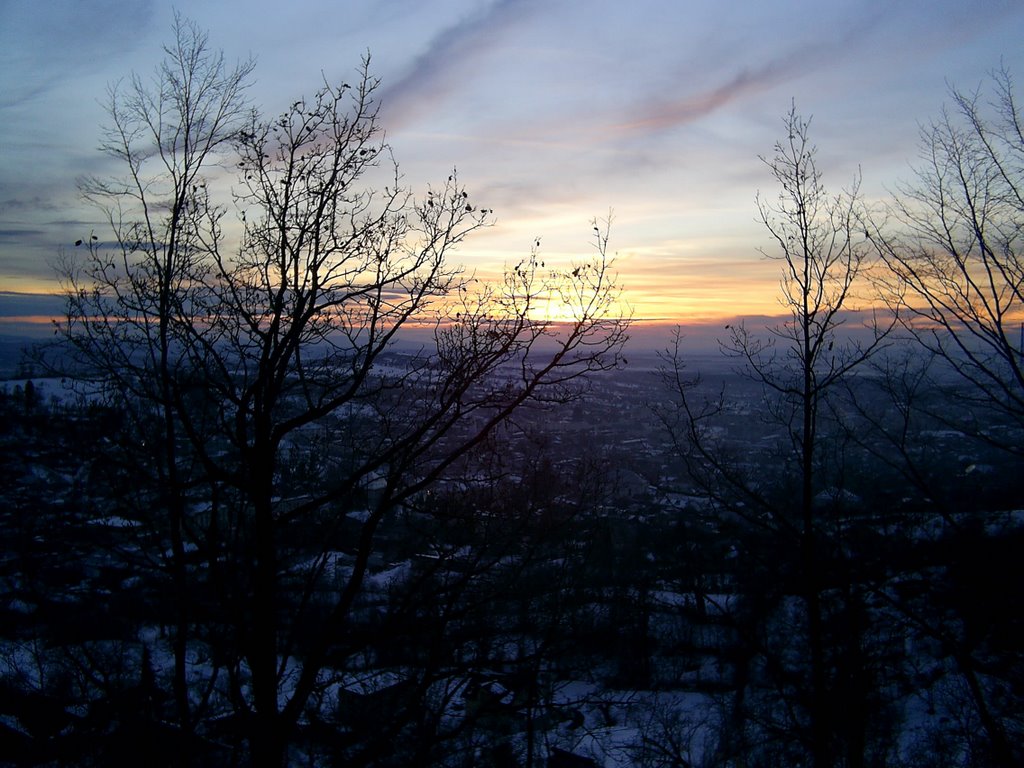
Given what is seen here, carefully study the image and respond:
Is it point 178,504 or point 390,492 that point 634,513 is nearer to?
point 390,492

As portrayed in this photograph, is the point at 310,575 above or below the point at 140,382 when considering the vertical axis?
below

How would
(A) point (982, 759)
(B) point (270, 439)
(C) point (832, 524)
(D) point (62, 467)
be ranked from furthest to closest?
(A) point (982, 759), (C) point (832, 524), (D) point (62, 467), (B) point (270, 439)

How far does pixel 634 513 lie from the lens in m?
12.8

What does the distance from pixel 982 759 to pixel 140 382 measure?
37.4ft

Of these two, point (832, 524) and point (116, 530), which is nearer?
point (116, 530)

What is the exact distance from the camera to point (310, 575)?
5.79 metres

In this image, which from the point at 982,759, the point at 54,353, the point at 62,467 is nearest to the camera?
the point at 54,353

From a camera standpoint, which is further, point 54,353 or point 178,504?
point 54,353

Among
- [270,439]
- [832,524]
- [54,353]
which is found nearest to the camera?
[270,439]

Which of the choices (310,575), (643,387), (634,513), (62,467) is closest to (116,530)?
(62,467)

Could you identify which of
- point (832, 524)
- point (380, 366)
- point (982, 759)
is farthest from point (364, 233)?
point (982, 759)

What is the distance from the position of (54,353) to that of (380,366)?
3216mm

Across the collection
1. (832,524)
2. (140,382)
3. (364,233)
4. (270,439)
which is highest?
(364,233)

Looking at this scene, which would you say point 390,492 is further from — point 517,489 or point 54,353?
point 54,353
